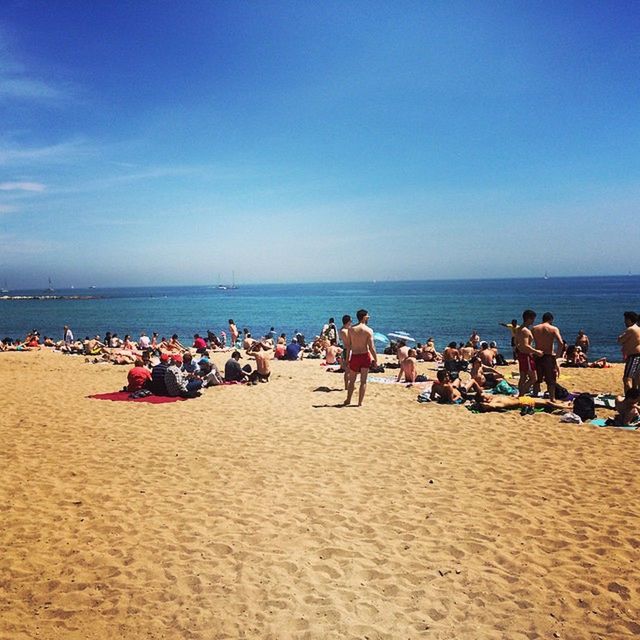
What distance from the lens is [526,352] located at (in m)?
10.5

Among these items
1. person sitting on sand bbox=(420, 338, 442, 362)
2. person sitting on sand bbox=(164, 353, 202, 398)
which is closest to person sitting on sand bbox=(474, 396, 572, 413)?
person sitting on sand bbox=(164, 353, 202, 398)

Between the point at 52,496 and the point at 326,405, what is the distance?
5.96 meters

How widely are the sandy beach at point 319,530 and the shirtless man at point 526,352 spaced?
195 centimetres

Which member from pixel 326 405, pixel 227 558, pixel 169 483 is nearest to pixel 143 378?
pixel 326 405

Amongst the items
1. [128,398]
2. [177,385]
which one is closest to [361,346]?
[177,385]

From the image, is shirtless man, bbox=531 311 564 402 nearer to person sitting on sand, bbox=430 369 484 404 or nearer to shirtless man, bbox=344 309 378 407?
person sitting on sand, bbox=430 369 484 404

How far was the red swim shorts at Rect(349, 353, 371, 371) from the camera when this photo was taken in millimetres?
9789

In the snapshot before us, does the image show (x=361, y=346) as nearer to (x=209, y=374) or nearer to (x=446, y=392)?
(x=446, y=392)

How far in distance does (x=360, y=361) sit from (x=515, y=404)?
11.1 ft

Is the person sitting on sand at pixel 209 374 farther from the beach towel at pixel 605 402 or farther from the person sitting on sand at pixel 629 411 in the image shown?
the person sitting on sand at pixel 629 411

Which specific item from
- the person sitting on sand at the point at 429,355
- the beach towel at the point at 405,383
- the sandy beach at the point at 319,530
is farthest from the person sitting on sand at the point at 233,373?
the person sitting on sand at the point at 429,355

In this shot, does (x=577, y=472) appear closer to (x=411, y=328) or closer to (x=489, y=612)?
(x=489, y=612)

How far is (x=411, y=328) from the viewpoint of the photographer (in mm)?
43375

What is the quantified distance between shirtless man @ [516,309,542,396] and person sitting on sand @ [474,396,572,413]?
0.93m
